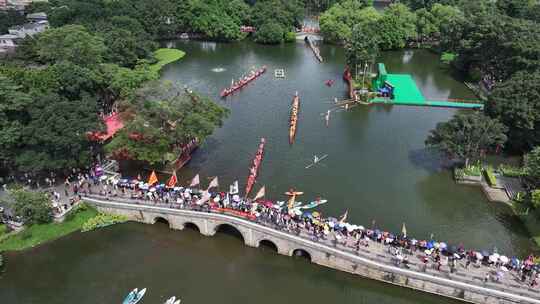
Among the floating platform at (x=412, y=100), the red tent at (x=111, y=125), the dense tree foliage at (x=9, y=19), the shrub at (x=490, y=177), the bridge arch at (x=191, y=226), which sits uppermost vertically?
the dense tree foliage at (x=9, y=19)

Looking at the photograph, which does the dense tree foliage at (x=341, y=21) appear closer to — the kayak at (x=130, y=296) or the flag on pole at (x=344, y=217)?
the flag on pole at (x=344, y=217)

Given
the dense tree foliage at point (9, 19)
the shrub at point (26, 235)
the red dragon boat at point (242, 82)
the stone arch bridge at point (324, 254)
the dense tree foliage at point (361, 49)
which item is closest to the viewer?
the stone arch bridge at point (324, 254)

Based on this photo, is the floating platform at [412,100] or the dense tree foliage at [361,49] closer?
the floating platform at [412,100]

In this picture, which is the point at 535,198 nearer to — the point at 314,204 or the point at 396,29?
the point at 314,204

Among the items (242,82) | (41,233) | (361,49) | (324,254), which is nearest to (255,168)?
(324,254)

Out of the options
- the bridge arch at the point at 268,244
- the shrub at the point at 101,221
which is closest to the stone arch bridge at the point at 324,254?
the bridge arch at the point at 268,244

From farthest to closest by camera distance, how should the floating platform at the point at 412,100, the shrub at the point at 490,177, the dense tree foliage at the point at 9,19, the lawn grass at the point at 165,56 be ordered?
1. the lawn grass at the point at 165,56
2. the dense tree foliage at the point at 9,19
3. the floating platform at the point at 412,100
4. the shrub at the point at 490,177

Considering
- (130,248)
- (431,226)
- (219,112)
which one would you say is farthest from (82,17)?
(431,226)
